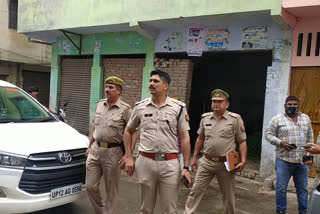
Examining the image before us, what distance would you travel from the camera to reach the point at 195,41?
24.6 ft

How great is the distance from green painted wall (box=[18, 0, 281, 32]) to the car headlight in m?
4.81

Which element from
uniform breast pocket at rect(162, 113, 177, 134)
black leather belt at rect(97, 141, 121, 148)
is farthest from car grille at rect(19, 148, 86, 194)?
uniform breast pocket at rect(162, 113, 177, 134)

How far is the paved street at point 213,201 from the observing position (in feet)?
14.4

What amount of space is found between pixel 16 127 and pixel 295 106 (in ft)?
12.0

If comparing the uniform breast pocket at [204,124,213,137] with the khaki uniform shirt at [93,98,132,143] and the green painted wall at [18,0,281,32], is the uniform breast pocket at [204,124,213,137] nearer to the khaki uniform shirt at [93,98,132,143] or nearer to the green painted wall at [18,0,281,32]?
the khaki uniform shirt at [93,98,132,143]

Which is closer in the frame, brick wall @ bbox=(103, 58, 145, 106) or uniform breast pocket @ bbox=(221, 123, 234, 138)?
uniform breast pocket @ bbox=(221, 123, 234, 138)

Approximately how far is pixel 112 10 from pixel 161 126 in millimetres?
5709

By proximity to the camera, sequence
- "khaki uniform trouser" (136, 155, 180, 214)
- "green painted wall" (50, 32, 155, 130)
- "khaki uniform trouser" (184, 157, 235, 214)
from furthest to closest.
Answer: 1. "green painted wall" (50, 32, 155, 130)
2. "khaki uniform trouser" (184, 157, 235, 214)
3. "khaki uniform trouser" (136, 155, 180, 214)

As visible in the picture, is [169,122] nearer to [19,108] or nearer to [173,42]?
[19,108]

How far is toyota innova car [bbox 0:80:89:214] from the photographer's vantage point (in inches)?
124

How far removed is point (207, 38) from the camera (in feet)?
24.0

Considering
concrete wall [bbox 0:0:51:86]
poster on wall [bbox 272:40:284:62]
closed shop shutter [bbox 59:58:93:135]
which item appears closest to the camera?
poster on wall [bbox 272:40:284:62]

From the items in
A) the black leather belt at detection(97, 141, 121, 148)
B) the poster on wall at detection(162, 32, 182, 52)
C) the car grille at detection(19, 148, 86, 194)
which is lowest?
the car grille at detection(19, 148, 86, 194)

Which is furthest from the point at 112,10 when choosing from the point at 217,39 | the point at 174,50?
the point at 217,39
